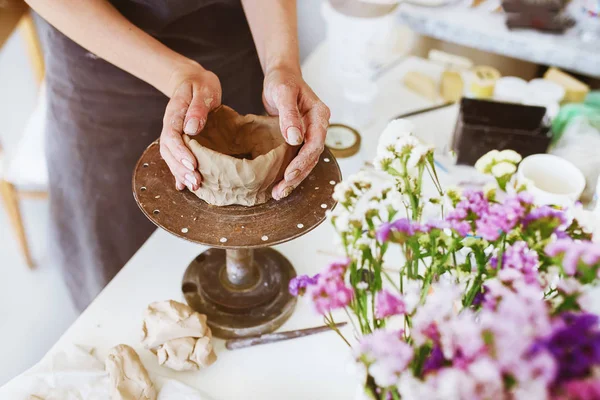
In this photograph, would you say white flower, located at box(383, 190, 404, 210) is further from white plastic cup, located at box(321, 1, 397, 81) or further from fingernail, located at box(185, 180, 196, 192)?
white plastic cup, located at box(321, 1, 397, 81)

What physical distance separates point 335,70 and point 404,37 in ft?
1.43

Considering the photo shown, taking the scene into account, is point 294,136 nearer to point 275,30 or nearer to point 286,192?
point 286,192

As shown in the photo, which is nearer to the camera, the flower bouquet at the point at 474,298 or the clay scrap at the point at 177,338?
the flower bouquet at the point at 474,298

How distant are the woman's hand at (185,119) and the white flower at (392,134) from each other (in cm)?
30

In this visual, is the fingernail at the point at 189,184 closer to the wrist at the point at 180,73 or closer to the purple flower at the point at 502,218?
the wrist at the point at 180,73

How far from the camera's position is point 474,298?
63 centimetres

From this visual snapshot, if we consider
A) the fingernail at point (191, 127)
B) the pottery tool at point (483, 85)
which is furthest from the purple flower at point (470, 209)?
the pottery tool at point (483, 85)

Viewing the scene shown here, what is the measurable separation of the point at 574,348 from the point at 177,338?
65cm

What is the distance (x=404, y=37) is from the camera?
72.6 inches

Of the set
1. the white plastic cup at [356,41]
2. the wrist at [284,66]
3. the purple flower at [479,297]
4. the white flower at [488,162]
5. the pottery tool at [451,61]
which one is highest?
the white flower at [488,162]

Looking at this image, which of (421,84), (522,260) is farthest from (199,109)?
(421,84)

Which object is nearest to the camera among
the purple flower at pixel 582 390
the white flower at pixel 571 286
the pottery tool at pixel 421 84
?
the purple flower at pixel 582 390

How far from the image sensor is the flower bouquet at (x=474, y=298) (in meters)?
0.40

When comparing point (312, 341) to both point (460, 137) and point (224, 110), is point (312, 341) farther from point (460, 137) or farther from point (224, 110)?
point (460, 137)
